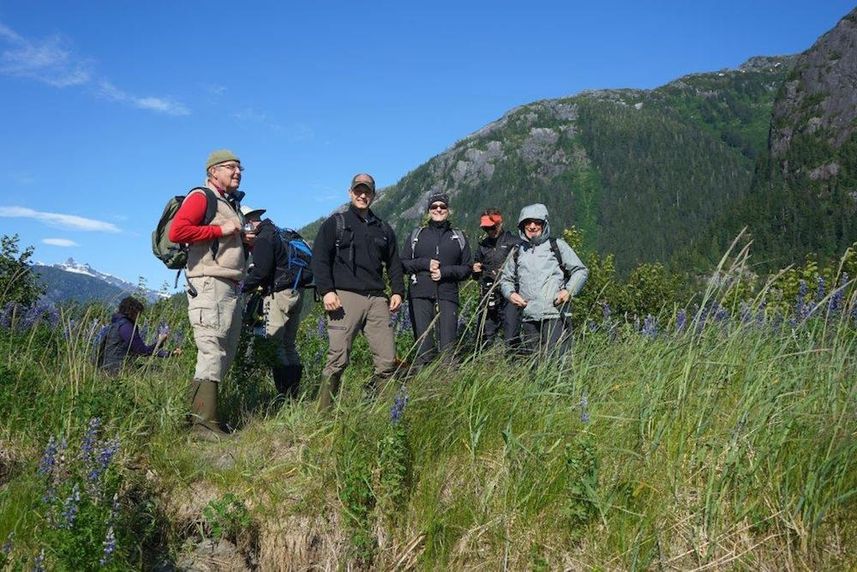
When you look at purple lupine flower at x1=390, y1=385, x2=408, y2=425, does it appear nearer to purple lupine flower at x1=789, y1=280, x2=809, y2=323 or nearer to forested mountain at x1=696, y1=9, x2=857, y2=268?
purple lupine flower at x1=789, y1=280, x2=809, y2=323

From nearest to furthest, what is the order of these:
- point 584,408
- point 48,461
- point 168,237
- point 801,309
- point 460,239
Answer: point 48,461 < point 584,408 < point 168,237 < point 801,309 < point 460,239

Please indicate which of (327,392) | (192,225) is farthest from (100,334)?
(327,392)

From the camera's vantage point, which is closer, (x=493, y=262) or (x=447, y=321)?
(x=447, y=321)

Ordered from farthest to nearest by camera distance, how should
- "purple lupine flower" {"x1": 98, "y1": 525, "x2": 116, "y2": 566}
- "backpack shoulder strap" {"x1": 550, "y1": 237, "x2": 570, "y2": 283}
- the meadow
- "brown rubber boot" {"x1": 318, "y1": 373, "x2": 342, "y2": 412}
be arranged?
"backpack shoulder strap" {"x1": 550, "y1": 237, "x2": 570, "y2": 283} < "brown rubber boot" {"x1": 318, "y1": 373, "x2": 342, "y2": 412} < the meadow < "purple lupine flower" {"x1": 98, "y1": 525, "x2": 116, "y2": 566}

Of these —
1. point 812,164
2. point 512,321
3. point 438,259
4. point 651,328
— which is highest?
point 812,164

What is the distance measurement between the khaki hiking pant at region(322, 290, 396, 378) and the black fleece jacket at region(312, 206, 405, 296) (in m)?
0.10

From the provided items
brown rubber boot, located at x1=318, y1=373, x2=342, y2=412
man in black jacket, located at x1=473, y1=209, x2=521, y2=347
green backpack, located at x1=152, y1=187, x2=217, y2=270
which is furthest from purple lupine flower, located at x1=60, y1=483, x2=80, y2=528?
man in black jacket, located at x1=473, y1=209, x2=521, y2=347

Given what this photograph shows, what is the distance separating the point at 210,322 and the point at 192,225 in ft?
2.24

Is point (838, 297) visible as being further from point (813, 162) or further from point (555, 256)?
point (813, 162)

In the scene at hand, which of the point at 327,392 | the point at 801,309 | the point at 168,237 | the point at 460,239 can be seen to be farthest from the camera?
the point at 460,239

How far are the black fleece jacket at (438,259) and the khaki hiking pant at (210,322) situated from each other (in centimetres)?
193

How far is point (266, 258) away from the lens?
17.8ft

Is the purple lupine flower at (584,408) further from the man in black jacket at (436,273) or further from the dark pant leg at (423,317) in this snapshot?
the dark pant leg at (423,317)

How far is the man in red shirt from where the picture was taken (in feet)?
13.9
